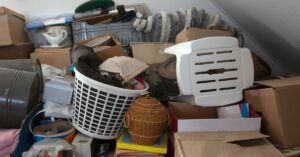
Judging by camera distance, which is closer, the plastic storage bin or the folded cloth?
the folded cloth

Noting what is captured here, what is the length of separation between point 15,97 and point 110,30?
79cm

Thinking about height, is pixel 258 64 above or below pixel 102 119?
above

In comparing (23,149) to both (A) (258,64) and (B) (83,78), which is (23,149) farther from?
(A) (258,64)

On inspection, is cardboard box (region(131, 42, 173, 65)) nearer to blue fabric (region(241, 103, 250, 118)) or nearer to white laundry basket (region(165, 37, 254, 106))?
white laundry basket (region(165, 37, 254, 106))

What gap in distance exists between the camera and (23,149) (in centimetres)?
121

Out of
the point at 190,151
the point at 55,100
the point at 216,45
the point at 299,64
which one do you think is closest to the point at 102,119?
the point at 55,100

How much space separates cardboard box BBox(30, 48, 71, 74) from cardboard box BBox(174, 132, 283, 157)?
1.04 metres

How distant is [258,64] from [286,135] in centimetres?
59

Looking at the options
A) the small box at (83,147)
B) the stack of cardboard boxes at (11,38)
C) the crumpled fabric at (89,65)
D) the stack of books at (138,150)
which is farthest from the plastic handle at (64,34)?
the stack of books at (138,150)

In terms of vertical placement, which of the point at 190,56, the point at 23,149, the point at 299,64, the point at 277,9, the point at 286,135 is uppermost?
the point at 277,9

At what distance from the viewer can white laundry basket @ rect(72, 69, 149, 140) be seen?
1.12 meters

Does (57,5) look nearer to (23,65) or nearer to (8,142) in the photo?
(23,65)

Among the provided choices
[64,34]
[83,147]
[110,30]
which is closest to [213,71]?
[83,147]

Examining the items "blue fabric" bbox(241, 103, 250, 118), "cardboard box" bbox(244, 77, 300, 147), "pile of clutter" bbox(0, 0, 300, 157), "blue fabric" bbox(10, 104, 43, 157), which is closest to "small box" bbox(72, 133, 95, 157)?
"pile of clutter" bbox(0, 0, 300, 157)
